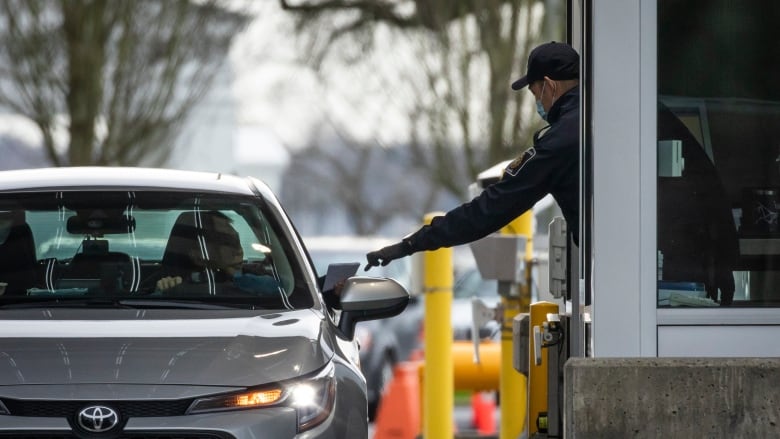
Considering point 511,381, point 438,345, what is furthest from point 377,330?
point 511,381

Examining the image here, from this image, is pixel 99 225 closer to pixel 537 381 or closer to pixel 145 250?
pixel 145 250

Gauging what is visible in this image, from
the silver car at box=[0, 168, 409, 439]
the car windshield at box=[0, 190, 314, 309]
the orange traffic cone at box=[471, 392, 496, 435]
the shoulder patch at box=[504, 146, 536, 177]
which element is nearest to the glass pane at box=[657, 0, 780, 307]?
the shoulder patch at box=[504, 146, 536, 177]

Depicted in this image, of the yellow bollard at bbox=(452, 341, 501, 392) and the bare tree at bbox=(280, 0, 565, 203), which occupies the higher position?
the bare tree at bbox=(280, 0, 565, 203)

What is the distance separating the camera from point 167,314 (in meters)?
6.04

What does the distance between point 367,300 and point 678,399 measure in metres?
1.55

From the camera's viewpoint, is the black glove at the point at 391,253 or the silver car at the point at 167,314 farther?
the black glove at the point at 391,253

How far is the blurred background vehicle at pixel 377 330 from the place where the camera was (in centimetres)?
1814

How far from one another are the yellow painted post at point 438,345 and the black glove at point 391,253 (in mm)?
3146

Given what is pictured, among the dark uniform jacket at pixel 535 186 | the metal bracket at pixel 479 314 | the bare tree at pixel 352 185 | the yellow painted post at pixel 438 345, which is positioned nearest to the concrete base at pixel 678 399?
the dark uniform jacket at pixel 535 186

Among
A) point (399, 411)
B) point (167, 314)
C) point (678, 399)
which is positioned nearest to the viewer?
point (678, 399)

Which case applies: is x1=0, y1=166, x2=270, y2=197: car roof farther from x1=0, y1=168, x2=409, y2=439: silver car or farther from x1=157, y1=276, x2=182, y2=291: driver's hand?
x1=157, y1=276, x2=182, y2=291: driver's hand

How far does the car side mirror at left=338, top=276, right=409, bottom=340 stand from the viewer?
640 centimetres

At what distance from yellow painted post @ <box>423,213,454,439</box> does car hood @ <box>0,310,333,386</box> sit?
4.32 meters

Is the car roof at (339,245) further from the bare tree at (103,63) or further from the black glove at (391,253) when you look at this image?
the black glove at (391,253)
